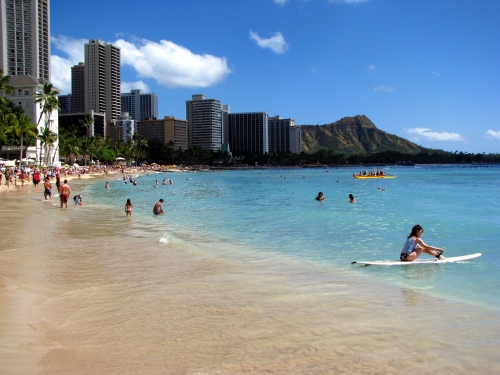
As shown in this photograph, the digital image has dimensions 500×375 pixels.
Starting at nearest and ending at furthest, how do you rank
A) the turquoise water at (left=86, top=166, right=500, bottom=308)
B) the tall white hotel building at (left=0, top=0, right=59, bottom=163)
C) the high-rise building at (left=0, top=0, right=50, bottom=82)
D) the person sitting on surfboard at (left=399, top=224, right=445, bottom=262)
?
1. the turquoise water at (left=86, top=166, right=500, bottom=308)
2. the person sitting on surfboard at (left=399, top=224, right=445, bottom=262)
3. the tall white hotel building at (left=0, top=0, right=59, bottom=163)
4. the high-rise building at (left=0, top=0, right=50, bottom=82)

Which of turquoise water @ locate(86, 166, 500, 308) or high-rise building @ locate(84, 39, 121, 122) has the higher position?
high-rise building @ locate(84, 39, 121, 122)

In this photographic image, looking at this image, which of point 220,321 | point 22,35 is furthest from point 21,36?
point 220,321

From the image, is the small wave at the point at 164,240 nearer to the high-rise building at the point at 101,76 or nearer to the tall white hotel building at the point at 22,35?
the tall white hotel building at the point at 22,35

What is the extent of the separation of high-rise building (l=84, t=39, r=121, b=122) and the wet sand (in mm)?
189158

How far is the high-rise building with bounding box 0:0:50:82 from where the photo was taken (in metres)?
115

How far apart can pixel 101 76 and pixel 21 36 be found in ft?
229

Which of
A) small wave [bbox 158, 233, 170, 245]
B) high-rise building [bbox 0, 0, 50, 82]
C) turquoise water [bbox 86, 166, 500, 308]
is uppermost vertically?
high-rise building [bbox 0, 0, 50, 82]

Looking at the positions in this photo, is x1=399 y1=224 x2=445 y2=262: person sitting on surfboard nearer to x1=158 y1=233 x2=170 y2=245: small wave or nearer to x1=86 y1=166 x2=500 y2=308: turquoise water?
x1=86 y1=166 x2=500 y2=308: turquoise water

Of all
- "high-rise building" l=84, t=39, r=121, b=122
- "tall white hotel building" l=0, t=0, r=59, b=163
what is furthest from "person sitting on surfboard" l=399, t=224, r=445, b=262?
"high-rise building" l=84, t=39, r=121, b=122

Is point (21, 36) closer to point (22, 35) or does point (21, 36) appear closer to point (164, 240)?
point (22, 35)

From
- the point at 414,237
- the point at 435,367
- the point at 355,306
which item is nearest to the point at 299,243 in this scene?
the point at 414,237

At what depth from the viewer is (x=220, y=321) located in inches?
236

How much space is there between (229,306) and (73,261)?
485 cm

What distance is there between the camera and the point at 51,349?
A: 4898 millimetres
